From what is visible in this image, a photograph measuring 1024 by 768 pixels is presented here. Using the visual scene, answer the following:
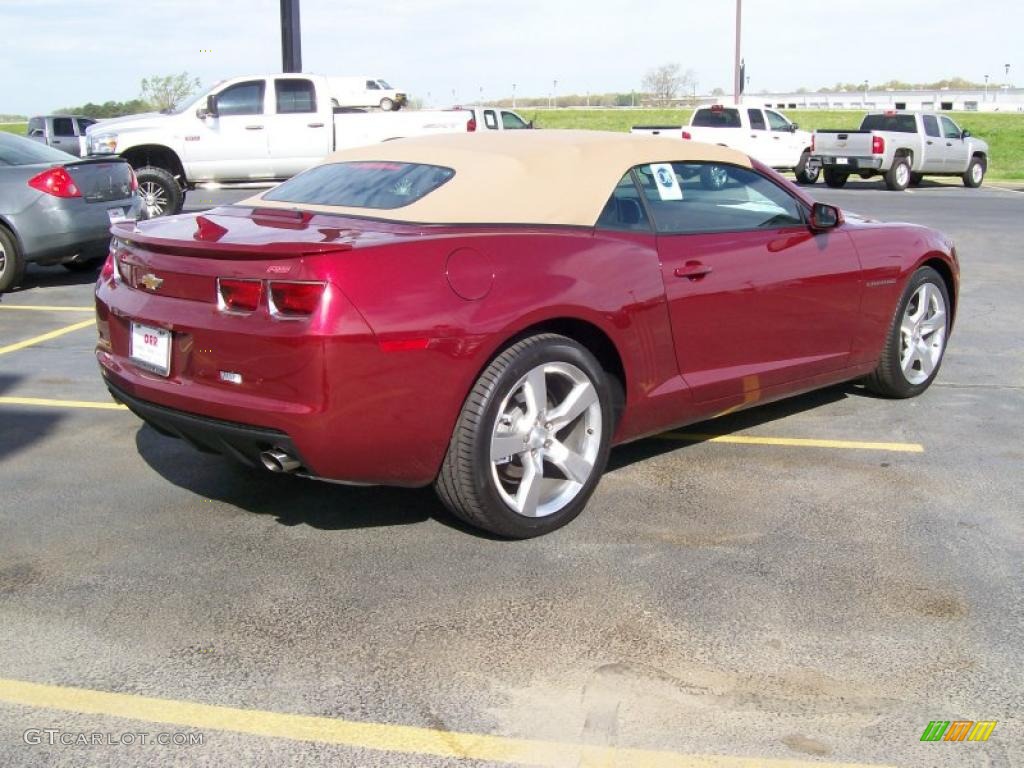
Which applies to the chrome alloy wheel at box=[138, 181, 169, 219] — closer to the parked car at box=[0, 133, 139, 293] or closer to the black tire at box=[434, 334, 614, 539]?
the parked car at box=[0, 133, 139, 293]

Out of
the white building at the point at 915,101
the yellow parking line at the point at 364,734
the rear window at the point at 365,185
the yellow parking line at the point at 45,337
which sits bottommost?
the yellow parking line at the point at 364,734

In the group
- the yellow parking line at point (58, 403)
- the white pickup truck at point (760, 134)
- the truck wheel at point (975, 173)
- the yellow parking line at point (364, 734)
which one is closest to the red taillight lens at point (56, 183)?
the yellow parking line at point (58, 403)

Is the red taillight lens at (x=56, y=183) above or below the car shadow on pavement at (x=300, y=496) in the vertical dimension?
above

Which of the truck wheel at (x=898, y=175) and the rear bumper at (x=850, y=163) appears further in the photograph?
the truck wheel at (x=898, y=175)

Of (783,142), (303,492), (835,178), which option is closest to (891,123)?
(835,178)

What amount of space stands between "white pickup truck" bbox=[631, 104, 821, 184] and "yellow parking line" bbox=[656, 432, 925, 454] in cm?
2247

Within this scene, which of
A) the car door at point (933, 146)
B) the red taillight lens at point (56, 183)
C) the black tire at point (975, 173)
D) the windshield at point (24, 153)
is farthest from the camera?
the black tire at point (975, 173)

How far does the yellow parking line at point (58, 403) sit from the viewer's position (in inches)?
254

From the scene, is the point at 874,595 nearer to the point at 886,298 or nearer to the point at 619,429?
the point at 619,429

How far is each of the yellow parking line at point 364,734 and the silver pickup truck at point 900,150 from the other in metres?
25.5

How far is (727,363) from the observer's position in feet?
17.0

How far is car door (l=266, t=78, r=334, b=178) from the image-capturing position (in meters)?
18.1

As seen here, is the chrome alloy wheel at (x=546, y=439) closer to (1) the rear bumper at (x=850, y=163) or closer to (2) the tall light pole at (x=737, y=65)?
(1) the rear bumper at (x=850, y=163)

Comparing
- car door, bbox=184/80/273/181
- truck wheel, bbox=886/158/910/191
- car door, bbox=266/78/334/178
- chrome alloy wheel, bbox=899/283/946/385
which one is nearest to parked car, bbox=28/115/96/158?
car door, bbox=184/80/273/181
